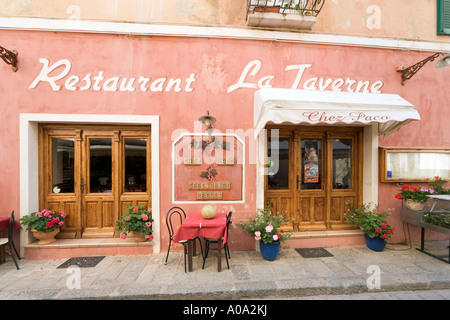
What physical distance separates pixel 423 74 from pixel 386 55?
1109mm

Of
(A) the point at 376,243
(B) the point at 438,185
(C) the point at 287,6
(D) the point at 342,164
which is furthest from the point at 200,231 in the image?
(B) the point at 438,185

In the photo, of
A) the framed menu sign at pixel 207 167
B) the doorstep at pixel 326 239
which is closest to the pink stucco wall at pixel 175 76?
the framed menu sign at pixel 207 167

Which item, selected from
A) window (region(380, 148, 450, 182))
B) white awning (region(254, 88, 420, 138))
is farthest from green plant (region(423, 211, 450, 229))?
white awning (region(254, 88, 420, 138))

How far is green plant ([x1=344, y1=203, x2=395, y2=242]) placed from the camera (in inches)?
178

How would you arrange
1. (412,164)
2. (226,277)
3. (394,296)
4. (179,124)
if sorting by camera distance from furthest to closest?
(412,164), (179,124), (226,277), (394,296)

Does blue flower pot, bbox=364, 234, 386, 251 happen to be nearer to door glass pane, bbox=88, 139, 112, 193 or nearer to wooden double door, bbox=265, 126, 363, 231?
wooden double door, bbox=265, 126, 363, 231

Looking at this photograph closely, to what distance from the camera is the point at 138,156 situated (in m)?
4.94

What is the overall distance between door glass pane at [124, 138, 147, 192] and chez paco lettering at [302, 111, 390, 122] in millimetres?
3720

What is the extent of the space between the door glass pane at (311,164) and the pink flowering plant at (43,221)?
18.9 feet

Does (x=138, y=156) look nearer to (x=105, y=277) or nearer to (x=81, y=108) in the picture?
(x=81, y=108)

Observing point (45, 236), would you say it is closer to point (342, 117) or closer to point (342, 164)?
point (342, 117)

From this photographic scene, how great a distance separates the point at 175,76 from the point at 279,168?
3.35 meters

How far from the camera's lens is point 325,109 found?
3.92 metres

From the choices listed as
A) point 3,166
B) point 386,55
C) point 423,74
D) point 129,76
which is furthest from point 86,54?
point 423,74
